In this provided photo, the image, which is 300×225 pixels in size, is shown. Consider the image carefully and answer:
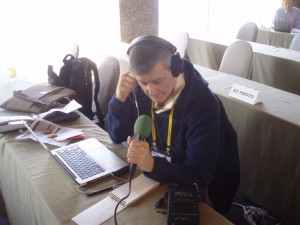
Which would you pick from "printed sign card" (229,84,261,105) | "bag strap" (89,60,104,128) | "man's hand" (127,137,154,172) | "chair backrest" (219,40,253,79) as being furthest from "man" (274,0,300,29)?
"man's hand" (127,137,154,172)

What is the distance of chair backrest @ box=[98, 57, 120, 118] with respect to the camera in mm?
2150

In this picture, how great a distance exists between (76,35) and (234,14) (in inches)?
160

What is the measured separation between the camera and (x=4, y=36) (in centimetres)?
294

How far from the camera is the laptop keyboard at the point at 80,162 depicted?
44.8 inches

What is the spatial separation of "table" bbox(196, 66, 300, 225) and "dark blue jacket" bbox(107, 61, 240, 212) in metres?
0.41

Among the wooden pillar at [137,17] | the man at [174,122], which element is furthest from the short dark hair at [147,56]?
the wooden pillar at [137,17]

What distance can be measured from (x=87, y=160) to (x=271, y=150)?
1053mm

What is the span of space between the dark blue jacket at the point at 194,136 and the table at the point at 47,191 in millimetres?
91

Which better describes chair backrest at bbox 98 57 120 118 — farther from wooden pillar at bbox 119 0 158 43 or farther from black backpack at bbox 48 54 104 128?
wooden pillar at bbox 119 0 158 43

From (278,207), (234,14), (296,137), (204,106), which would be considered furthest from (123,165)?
(234,14)

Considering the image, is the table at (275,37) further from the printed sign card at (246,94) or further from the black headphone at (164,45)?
the black headphone at (164,45)

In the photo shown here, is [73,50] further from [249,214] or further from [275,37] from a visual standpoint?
[275,37]

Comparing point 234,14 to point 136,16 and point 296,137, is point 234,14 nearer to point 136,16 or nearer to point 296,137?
point 136,16

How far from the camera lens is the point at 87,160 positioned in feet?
3.99
